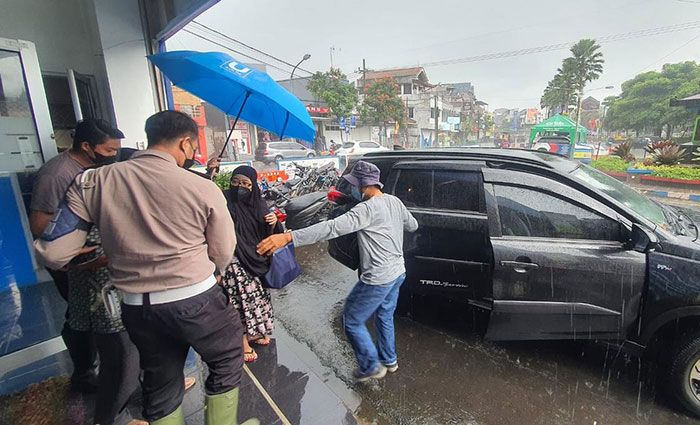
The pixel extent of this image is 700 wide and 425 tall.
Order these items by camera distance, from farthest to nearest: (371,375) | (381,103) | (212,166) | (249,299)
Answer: (381,103)
(212,166)
(249,299)
(371,375)

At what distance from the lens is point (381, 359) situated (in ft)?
8.83

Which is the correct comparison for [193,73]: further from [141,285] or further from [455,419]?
[455,419]

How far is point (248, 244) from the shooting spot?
9.06 feet

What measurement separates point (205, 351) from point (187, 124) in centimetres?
103

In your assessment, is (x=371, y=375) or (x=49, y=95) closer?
(x=371, y=375)

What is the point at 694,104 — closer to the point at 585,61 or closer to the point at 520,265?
the point at 520,265

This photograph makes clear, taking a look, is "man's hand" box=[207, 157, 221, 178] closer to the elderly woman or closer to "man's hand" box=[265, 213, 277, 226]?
the elderly woman

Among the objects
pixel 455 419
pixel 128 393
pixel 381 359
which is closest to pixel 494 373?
pixel 455 419

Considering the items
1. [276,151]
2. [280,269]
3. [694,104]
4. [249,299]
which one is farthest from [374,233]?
[276,151]

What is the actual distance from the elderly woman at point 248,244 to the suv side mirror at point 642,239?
2556 millimetres

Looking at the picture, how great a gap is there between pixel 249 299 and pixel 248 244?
48cm

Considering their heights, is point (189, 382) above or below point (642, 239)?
below

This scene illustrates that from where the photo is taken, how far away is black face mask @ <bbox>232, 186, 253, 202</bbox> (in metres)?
2.71

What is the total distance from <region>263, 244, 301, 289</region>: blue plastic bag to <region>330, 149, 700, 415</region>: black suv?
3.61 feet
